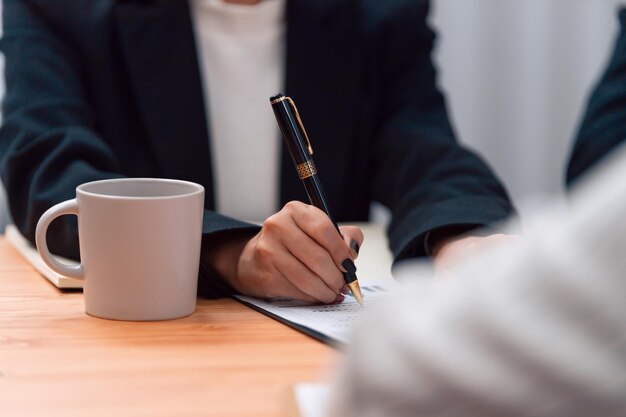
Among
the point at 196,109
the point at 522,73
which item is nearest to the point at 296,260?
the point at 196,109

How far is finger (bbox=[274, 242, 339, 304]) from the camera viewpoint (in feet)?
2.53

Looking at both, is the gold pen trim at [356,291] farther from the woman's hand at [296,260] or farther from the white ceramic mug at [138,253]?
the white ceramic mug at [138,253]

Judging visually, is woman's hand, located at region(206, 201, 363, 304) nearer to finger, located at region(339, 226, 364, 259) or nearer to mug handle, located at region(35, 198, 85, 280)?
finger, located at region(339, 226, 364, 259)

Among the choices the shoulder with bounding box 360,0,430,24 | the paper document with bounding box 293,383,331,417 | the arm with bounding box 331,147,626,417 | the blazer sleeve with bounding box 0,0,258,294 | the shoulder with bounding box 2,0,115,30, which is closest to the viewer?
the arm with bounding box 331,147,626,417

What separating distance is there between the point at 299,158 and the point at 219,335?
19cm

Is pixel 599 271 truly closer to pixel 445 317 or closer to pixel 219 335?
pixel 445 317

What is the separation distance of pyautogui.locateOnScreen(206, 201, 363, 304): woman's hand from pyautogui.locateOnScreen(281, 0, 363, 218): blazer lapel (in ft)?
1.58

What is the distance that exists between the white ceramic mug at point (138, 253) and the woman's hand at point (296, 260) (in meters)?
0.07

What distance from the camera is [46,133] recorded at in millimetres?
1021

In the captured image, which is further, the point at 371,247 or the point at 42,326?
the point at 371,247

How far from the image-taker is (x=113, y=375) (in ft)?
1.94

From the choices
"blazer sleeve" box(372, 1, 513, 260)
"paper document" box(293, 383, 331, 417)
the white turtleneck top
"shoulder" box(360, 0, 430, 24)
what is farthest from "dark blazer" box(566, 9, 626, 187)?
"paper document" box(293, 383, 331, 417)

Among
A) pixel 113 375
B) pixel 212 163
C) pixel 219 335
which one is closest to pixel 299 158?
pixel 219 335

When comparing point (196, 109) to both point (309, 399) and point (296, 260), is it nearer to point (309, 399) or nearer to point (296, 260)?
point (296, 260)
